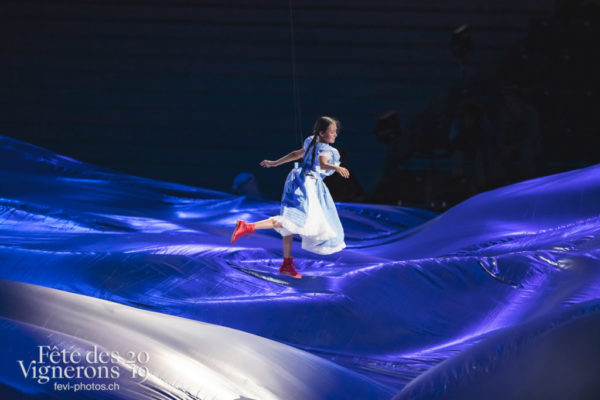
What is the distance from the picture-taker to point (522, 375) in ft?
3.10

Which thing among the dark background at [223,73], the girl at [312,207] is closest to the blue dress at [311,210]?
the girl at [312,207]

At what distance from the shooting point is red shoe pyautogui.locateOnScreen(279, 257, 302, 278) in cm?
196

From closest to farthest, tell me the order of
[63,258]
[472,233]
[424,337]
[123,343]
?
1. [123,343]
2. [424,337]
3. [63,258]
4. [472,233]

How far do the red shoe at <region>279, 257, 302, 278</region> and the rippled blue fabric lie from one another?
0.12ft

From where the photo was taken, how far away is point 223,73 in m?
6.05

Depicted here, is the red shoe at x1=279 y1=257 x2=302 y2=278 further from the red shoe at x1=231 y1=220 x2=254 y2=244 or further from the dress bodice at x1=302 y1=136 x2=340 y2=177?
the dress bodice at x1=302 y1=136 x2=340 y2=177

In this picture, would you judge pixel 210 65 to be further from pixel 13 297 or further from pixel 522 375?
pixel 522 375

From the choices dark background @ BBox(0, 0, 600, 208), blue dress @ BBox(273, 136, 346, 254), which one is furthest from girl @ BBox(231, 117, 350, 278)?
dark background @ BBox(0, 0, 600, 208)

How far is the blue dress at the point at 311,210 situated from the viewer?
207 cm

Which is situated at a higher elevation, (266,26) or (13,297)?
(266,26)

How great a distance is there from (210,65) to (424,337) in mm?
4855

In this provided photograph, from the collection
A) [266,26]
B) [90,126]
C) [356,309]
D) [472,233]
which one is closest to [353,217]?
[472,233]

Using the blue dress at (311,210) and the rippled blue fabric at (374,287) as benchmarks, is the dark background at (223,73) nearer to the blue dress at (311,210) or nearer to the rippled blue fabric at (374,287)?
the rippled blue fabric at (374,287)

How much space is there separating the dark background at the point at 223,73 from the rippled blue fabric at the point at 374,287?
3.19 meters
